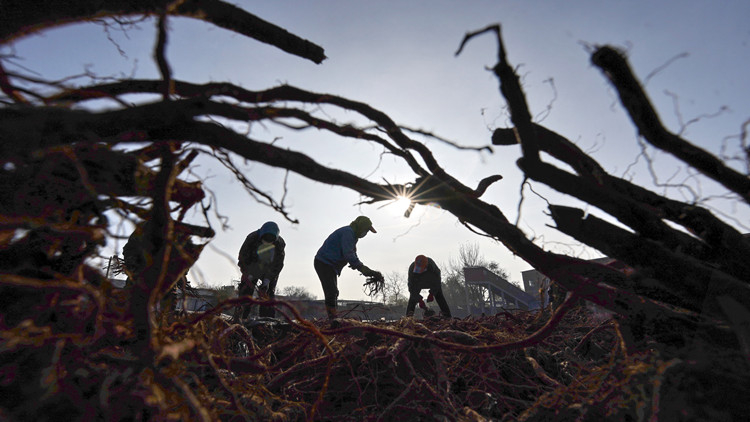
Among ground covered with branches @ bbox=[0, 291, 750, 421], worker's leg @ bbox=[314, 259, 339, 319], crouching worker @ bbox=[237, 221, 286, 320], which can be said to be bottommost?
ground covered with branches @ bbox=[0, 291, 750, 421]

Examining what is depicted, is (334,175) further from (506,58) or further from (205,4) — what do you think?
(205,4)

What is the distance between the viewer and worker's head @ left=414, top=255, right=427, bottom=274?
7.40 meters

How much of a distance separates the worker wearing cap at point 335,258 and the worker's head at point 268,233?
2.55ft

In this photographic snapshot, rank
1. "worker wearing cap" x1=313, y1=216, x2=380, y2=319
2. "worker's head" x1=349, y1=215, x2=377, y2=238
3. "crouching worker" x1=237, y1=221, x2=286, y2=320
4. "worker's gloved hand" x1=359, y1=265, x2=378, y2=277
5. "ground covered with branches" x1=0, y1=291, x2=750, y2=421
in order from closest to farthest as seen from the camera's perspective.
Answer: "ground covered with branches" x1=0, y1=291, x2=750, y2=421 < "worker's gloved hand" x1=359, y1=265, x2=378, y2=277 < "worker wearing cap" x1=313, y1=216, x2=380, y2=319 < "crouching worker" x1=237, y1=221, x2=286, y2=320 < "worker's head" x1=349, y1=215, x2=377, y2=238

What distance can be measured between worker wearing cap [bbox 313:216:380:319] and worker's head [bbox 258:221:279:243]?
78 centimetres

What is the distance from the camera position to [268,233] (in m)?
5.58

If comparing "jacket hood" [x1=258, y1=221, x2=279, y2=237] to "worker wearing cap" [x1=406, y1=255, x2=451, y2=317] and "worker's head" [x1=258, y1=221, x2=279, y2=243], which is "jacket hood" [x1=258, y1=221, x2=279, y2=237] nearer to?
"worker's head" [x1=258, y1=221, x2=279, y2=243]

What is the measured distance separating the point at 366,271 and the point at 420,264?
257 centimetres

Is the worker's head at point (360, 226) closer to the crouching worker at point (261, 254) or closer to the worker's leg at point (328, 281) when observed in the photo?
the worker's leg at point (328, 281)

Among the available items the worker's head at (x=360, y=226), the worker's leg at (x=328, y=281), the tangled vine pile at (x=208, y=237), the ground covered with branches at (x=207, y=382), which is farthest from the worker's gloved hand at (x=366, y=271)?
the tangled vine pile at (x=208, y=237)

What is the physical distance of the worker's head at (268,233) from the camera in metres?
5.59

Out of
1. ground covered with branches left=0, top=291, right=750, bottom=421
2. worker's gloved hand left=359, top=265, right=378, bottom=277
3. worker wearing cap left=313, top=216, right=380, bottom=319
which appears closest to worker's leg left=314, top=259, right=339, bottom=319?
worker wearing cap left=313, top=216, right=380, bottom=319

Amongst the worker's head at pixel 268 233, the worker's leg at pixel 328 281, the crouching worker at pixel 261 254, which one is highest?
the worker's head at pixel 268 233

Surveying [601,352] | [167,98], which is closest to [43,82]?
[167,98]
